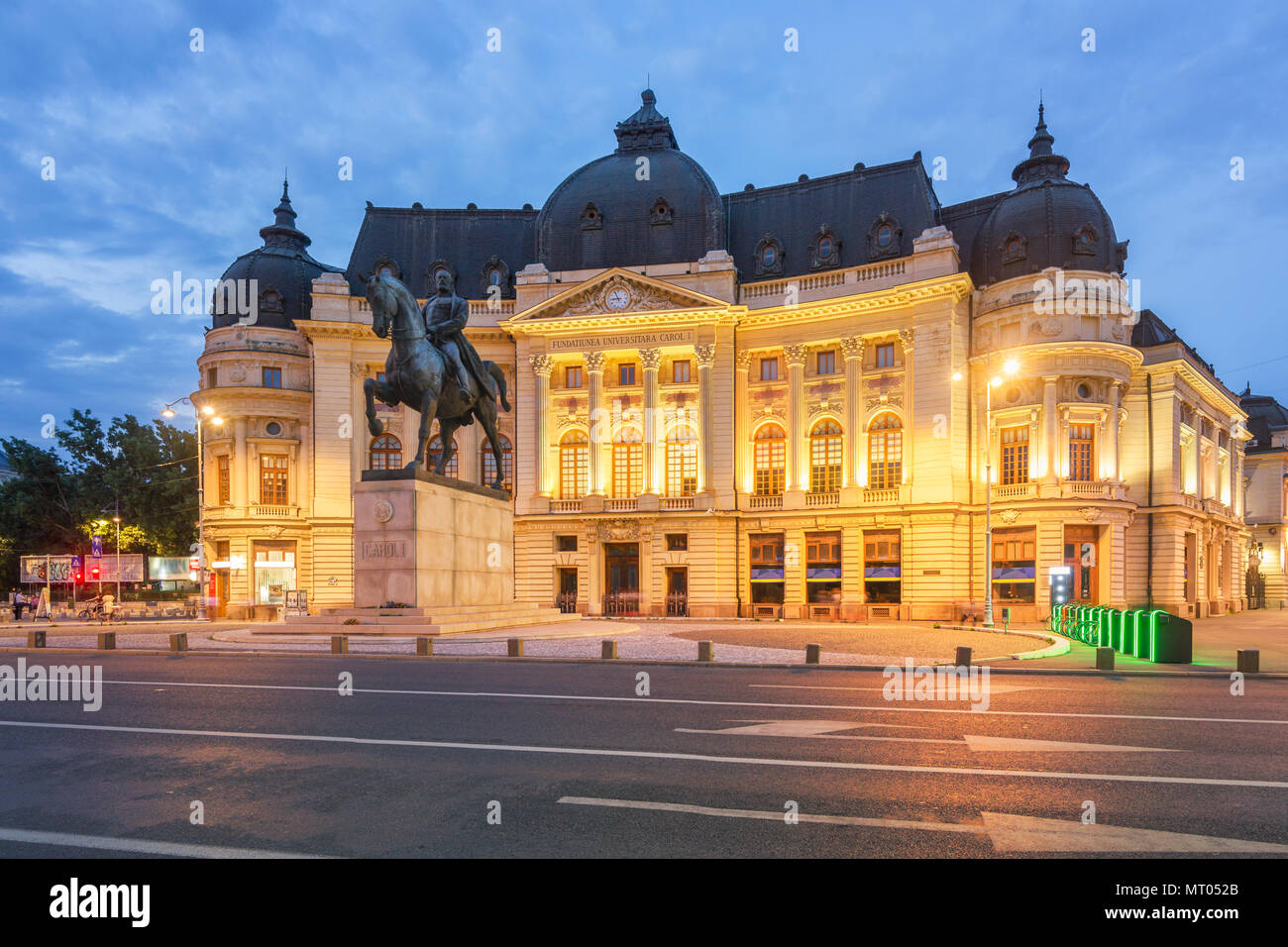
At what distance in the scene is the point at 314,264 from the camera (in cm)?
5722

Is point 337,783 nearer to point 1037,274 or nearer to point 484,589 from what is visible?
point 484,589

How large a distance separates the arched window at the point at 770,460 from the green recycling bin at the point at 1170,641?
28.3 meters

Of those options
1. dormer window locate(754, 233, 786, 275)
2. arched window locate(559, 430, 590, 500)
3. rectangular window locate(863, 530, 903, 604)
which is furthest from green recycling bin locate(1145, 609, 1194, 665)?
dormer window locate(754, 233, 786, 275)

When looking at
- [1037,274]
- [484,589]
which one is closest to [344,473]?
[484,589]

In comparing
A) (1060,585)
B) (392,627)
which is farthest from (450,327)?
(1060,585)

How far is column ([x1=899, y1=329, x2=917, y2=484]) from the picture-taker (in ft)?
146

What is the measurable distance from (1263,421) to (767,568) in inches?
2094

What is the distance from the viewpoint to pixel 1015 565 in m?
42.8

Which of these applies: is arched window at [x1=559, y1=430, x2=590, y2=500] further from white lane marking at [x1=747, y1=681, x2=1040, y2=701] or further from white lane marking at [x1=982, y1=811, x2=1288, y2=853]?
white lane marking at [x1=982, y1=811, x2=1288, y2=853]

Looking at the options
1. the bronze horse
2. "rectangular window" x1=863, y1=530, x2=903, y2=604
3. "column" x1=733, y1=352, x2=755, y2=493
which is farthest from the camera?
"column" x1=733, y1=352, x2=755, y2=493

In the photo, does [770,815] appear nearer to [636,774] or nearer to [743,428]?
[636,774]

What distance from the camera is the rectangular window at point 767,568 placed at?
46.7 meters

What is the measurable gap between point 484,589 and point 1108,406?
32.9 m

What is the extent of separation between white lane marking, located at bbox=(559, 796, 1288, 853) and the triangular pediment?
41145 mm
